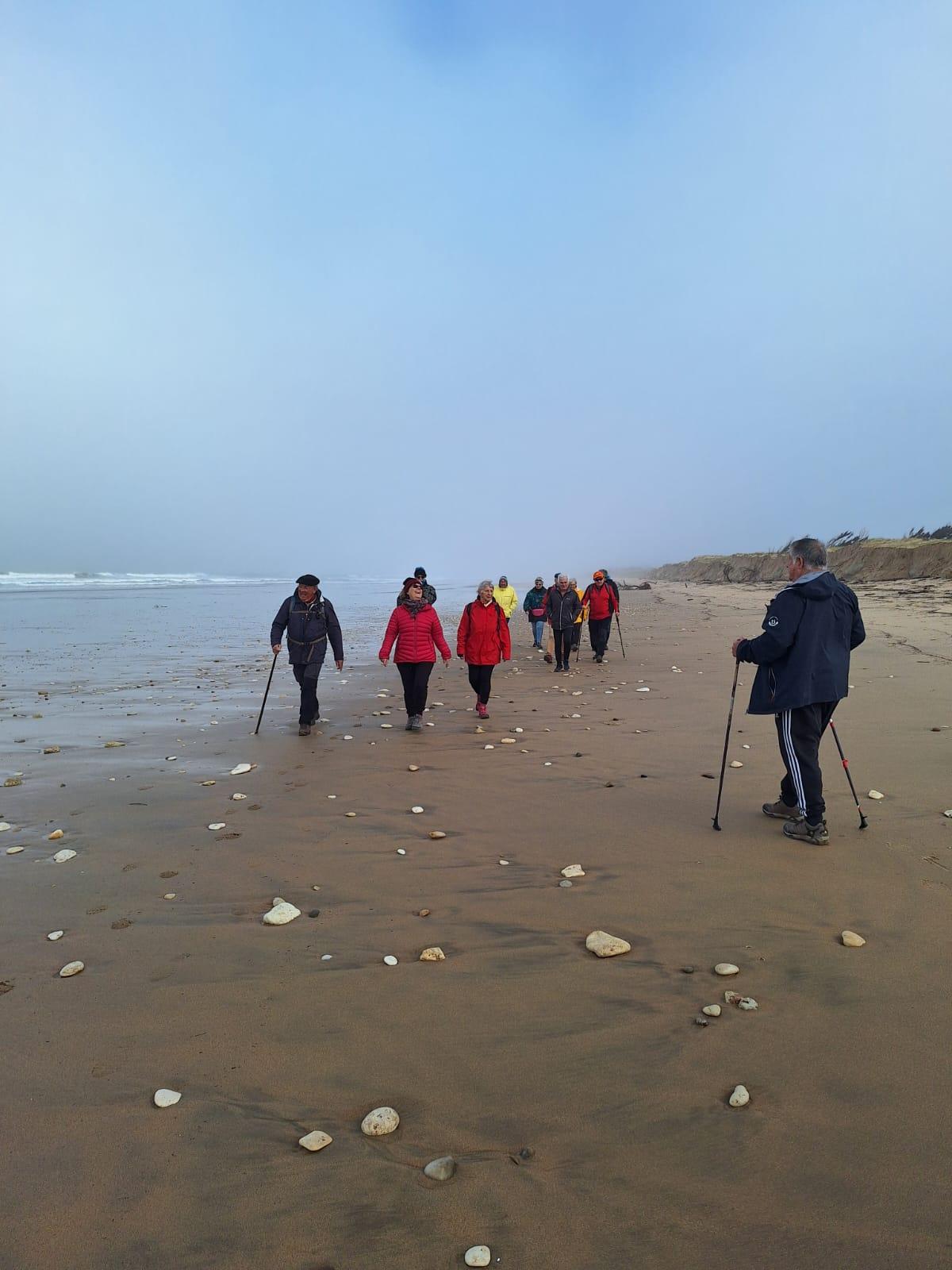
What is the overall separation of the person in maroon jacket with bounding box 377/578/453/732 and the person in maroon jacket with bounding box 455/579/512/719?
887mm

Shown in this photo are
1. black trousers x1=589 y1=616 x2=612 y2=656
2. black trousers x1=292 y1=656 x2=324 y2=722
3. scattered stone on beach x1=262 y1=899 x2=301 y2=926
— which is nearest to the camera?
scattered stone on beach x1=262 y1=899 x2=301 y2=926

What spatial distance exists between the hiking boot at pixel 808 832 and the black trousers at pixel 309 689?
22.5ft

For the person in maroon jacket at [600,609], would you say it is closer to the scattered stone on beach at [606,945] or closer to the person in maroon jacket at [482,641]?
the person in maroon jacket at [482,641]

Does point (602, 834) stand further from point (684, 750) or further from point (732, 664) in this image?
point (732, 664)

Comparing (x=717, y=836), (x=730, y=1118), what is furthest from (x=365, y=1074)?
(x=717, y=836)

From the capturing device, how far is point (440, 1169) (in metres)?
2.63

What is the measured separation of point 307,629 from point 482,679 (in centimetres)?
301

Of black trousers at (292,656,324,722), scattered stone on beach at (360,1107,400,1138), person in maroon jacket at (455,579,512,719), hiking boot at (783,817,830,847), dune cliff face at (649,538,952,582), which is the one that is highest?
dune cliff face at (649,538,952,582)

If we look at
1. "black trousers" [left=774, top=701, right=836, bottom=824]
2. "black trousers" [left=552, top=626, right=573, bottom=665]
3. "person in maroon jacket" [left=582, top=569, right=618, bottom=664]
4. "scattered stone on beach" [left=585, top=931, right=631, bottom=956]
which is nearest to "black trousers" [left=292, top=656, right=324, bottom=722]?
"black trousers" [left=774, top=701, right=836, bottom=824]

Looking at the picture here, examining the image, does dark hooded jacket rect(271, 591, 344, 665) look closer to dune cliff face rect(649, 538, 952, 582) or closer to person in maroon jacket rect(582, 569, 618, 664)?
person in maroon jacket rect(582, 569, 618, 664)

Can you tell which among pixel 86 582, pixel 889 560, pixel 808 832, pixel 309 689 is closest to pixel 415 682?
pixel 309 689

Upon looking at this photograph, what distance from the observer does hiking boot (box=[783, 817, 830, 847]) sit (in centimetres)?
572

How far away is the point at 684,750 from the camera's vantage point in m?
8.85

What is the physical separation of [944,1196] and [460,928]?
275 cm
